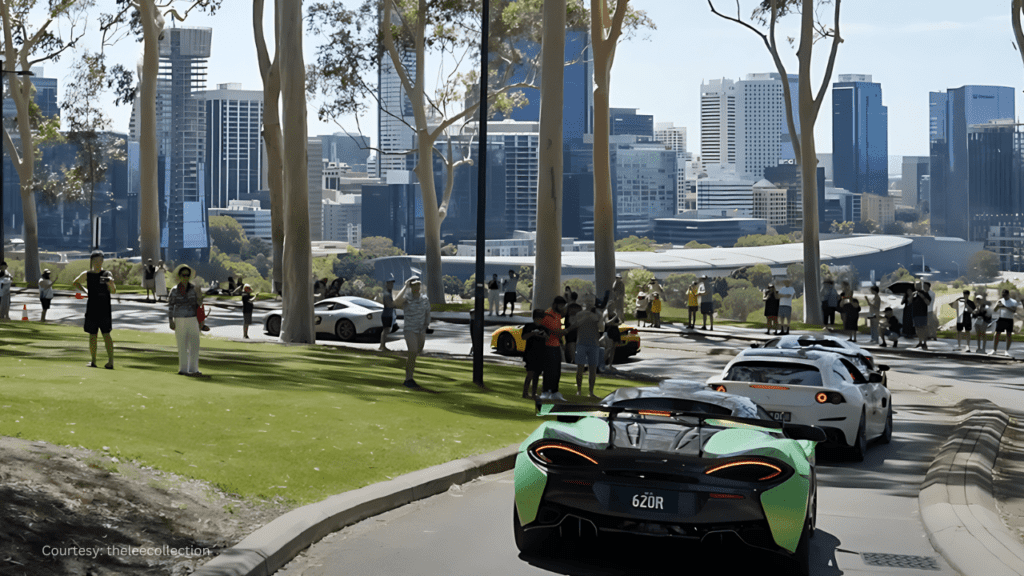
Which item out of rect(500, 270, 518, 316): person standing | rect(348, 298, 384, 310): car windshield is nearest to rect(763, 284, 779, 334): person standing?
rect(500, 270, 518, 316): person standing

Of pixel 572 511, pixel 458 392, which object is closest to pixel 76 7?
pixel 458 392

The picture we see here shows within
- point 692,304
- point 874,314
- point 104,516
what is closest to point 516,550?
point 104,516

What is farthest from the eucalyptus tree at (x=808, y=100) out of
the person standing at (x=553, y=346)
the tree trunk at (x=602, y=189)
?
the person standing at (x=553, y=346)

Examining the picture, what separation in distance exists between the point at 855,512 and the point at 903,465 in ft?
10.9

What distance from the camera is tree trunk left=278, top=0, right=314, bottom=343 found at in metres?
26.5

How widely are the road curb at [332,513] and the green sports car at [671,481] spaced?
1.44 meters

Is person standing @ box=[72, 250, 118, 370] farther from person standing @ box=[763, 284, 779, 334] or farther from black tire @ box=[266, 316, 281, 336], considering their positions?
person standing @ box=[763, 284, 779, 334]

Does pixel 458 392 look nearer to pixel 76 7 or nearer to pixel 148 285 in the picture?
pixel 148 285

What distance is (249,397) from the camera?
13266 millimetres

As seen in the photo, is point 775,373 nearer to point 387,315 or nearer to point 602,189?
point 387,315

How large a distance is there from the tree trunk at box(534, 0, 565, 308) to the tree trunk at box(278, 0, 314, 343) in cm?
875

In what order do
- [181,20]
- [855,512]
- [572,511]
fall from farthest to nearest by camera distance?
[181,20] < [855,512] < [572,511]

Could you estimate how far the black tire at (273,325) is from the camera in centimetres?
3003

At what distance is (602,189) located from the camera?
39.9 meters
